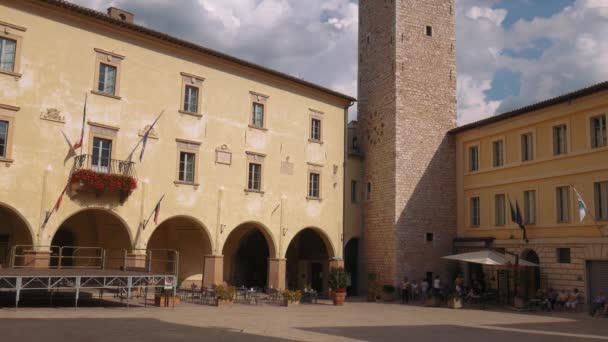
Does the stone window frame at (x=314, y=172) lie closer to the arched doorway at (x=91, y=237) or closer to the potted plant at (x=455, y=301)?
the potted plant at (x=455, y=301)

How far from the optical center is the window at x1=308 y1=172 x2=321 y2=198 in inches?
1053

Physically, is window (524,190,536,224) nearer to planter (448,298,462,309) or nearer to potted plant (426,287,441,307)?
planter (448,298,462,309)

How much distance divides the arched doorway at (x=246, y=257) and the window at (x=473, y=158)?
10613 mm

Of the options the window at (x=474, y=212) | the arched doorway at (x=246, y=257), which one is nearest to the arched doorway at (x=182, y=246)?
A: the arched doorway at (x=246, y=257)

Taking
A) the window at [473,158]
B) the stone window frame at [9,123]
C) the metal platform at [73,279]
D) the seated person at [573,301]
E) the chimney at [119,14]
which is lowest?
the seated person at [573,301]

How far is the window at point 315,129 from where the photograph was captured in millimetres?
27234

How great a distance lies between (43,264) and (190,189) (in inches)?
240

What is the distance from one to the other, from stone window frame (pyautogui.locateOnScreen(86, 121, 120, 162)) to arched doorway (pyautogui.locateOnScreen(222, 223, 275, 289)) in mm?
8609

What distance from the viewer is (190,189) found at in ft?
73.3

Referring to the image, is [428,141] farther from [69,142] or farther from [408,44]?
[69,142]

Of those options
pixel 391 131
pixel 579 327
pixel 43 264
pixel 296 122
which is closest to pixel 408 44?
pixel 391 131

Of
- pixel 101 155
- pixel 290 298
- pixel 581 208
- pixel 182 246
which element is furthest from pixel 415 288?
pixel 101 155

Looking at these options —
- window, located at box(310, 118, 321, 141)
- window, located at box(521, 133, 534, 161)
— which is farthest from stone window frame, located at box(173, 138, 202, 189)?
window, located at box(521, 133, 534, 161)

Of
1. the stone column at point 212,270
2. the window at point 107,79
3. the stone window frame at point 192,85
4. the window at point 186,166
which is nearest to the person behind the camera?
the window at point 107,79
